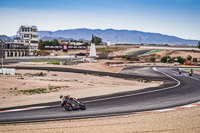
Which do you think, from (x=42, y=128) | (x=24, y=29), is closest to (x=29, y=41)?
→ (x=24, y=29)

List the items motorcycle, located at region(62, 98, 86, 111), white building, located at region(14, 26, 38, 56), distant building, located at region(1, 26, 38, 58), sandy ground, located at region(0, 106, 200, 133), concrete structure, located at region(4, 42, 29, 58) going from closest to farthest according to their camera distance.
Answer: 1. sandy ground, located at region(0, 106, 200, 133)
2. motorcycle, located at region(62, 98, 86, 111)
3. concrete structure, located at region(4, 42, 29, 58)
4. distant building, located at region(1, 26, 38, 58)
5. white building, located at region(14, 26, 38, 56)

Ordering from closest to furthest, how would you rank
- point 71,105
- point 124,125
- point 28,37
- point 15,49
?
point 124,125, point 71,105, point 15,49, point 28,37

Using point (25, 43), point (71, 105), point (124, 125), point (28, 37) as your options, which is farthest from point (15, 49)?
point (124, 125)

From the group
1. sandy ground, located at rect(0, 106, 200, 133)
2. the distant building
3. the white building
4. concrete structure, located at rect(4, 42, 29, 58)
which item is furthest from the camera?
the white building

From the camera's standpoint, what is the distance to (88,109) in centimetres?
1977

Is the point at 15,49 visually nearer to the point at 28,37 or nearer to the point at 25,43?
the point at 25,43

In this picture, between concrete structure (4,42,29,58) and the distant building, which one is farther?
the distant building

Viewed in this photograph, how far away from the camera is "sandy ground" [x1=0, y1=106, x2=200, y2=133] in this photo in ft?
47.3

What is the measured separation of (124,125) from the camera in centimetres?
1541

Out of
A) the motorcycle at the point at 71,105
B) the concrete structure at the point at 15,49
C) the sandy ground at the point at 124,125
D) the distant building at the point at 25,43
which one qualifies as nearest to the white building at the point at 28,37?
the distant building at the point at 25,43

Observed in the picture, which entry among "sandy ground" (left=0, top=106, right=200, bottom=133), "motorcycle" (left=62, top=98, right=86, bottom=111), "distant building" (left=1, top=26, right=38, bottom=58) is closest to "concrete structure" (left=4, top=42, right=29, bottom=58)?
"distant building" (left=1, top=26, right=38, bottom=58)

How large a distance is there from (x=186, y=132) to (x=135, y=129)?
2808mm

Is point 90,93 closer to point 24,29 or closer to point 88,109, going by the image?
point 88,109

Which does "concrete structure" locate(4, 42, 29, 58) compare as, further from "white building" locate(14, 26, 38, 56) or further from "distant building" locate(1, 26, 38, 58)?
"white building" locate(14, 26, 38, 56)
